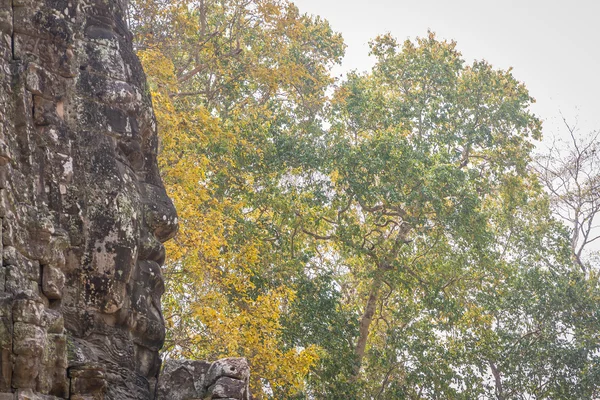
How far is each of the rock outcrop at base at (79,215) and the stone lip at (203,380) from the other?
0.01 metres

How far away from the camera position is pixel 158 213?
291 inches

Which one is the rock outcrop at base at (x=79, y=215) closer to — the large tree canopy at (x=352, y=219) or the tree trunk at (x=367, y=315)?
the large tree canopy at (x=352, y=219)

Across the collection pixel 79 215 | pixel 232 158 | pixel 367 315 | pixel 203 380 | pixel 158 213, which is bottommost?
pixel 203 380

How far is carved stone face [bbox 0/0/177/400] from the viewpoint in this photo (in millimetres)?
5930

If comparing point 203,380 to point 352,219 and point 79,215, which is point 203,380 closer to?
point 79,215

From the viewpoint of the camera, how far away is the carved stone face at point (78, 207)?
5930 millimetres

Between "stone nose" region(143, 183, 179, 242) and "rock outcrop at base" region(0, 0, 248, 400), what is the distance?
12mm

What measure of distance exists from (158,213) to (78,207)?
2.67ft

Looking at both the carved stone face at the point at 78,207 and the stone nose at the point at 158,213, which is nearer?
the carved stone face at the point at 78,207

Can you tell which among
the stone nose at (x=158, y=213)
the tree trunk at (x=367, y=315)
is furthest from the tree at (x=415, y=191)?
the stone nose at (x=158, y=213)

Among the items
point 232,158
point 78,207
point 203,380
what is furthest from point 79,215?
point 232,158

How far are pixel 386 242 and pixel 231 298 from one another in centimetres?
402

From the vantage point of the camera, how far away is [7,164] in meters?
6.01

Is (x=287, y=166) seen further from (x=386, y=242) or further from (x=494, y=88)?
(x=494, y=88)
